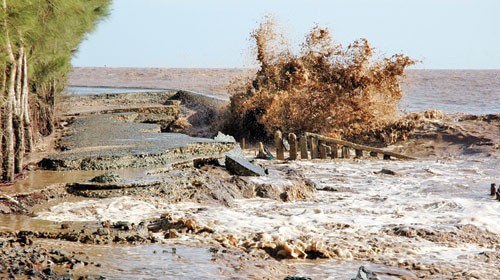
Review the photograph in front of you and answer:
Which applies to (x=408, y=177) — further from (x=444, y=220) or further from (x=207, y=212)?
(x=207, y=212)

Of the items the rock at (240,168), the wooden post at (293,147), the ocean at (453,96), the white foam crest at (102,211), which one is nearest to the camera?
the white foam crest at (102,211)

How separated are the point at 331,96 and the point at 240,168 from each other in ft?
47.1

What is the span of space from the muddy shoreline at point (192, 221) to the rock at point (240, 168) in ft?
1.17

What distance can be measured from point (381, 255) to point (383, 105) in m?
19.9

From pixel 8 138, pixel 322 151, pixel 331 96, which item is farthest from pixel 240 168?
pixel 331 96

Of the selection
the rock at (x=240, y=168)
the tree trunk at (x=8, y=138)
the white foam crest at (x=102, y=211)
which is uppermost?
the tree trunk at (x=8, y=138)

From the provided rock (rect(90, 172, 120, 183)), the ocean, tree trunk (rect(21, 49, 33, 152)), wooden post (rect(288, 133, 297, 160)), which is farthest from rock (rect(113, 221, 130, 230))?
the ocean

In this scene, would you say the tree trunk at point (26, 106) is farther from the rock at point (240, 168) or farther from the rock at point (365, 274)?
the rock at point (365, 274)

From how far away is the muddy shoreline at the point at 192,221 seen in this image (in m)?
9.30

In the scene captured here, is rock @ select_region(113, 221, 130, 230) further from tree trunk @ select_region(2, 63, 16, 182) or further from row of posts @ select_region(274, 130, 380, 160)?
row of posts @ select_region(274, 130, 380, 160)

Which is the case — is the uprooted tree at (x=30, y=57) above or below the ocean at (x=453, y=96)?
above

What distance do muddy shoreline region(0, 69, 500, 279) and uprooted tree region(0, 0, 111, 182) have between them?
1.08m

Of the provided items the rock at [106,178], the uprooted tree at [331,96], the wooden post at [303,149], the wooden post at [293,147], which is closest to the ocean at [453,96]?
the uprooted tree at [331,96]

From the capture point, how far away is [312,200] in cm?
1486
